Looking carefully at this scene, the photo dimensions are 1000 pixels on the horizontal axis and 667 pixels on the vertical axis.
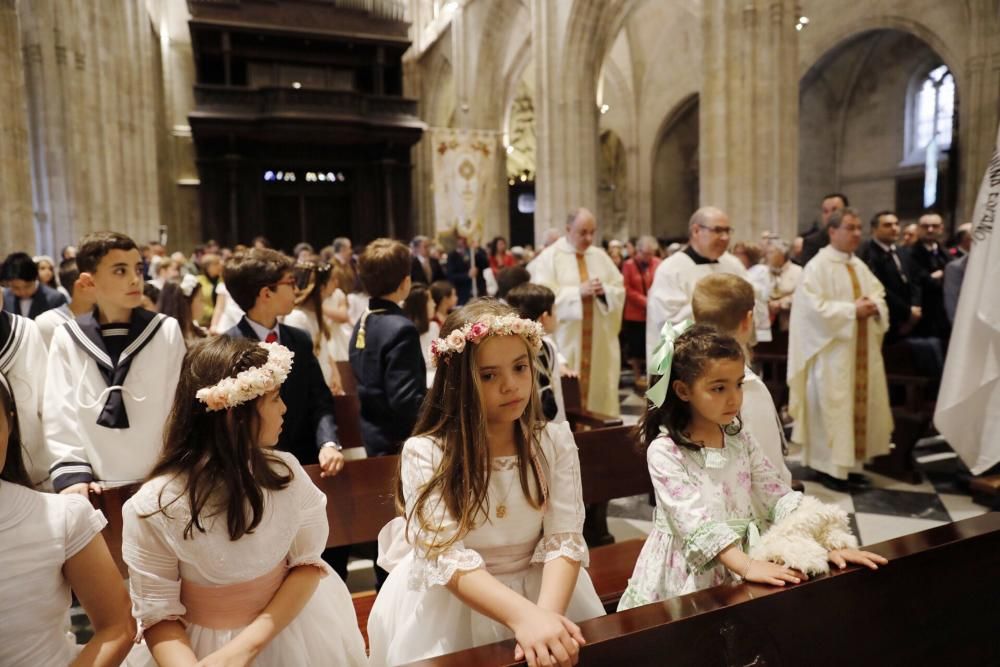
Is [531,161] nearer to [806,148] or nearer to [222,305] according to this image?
[806,148]

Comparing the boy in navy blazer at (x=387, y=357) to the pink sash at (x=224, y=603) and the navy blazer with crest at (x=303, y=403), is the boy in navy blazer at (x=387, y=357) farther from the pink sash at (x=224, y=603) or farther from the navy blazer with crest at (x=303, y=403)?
the pink sash at (x=224, y=603)

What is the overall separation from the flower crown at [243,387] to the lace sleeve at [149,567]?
0.27m

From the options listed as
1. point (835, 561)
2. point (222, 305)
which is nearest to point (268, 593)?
point (835, 561)

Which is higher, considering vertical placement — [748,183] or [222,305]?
[748,183]

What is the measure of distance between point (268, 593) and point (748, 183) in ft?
32.5

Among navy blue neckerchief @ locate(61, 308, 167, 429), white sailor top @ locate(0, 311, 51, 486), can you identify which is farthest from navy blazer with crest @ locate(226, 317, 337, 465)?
white sailor top @ locate(0, 311, 51, 486)

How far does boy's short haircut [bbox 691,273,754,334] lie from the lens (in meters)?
2.99

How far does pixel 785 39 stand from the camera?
1001 centimetres

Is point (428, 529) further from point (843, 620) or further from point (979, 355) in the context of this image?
point (979, 355)

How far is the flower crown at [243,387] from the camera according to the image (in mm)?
1538

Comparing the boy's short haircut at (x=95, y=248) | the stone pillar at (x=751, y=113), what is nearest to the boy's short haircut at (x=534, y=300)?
the boy's short haircut at (x=95, y=248)

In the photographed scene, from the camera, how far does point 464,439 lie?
180 cm

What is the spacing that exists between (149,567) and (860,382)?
490cm

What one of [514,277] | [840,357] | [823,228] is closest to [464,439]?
[514,277]
